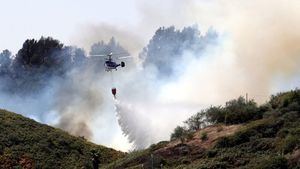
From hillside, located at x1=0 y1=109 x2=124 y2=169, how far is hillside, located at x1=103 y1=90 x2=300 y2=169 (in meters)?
10.2

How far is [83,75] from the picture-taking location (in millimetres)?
136375

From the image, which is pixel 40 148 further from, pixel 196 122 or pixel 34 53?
pixel 34 53

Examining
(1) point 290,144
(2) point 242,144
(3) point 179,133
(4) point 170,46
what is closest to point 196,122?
(3) point 179,133

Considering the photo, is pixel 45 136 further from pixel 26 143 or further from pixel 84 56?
pixel 84 56

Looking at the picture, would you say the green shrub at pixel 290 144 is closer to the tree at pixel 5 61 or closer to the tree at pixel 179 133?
the tree at pixel 179 133

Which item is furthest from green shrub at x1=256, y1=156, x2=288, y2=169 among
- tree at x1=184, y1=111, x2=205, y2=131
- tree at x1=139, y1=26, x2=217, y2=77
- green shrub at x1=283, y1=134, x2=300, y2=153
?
tree at x1=139, y1=26, x2=217, y2=77

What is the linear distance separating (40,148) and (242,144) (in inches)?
1169

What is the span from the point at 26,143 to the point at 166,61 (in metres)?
59.9

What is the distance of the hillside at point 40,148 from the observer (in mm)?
69062

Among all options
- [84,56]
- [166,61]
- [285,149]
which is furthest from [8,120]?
[84,56]

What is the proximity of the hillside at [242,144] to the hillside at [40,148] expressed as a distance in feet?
33.4

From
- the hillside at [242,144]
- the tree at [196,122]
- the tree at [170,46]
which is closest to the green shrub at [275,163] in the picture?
the hillside at [242,144]

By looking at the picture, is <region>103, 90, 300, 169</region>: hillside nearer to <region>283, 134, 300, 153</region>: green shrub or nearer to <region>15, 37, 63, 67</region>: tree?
<region>283, 134, 300, 153</region>: green shrub

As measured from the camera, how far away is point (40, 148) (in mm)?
73188
